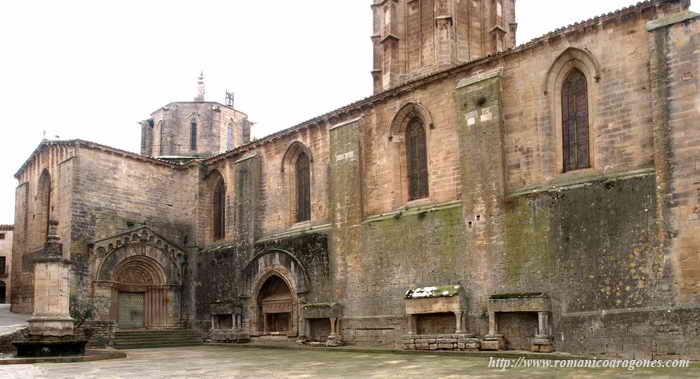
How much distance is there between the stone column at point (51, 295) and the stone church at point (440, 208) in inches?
41.8

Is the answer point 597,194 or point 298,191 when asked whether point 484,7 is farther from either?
point 597,194

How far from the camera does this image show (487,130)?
19.4 m

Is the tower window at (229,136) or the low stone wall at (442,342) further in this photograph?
the tower window at (229,136)

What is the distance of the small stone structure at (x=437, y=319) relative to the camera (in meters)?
19.0

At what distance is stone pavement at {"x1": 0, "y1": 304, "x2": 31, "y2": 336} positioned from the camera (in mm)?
22148

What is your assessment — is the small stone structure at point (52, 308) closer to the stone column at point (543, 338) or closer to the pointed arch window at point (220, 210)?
the pointed arch window at point (220, 210)

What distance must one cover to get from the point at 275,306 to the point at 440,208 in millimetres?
8303

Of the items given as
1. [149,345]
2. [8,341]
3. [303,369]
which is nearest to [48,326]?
[8,341]

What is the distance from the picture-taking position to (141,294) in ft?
92.9

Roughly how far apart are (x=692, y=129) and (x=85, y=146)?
2090 cm

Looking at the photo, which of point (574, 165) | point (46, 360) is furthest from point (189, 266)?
point (574, 165)

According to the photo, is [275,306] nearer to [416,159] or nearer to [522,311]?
[416,159]

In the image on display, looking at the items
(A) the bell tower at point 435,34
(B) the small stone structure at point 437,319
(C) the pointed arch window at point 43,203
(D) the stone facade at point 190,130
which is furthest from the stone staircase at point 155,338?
(D) the stone facade at point 190,130

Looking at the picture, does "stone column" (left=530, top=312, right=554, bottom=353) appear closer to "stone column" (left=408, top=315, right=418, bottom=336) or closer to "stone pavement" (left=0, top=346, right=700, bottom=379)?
"stone pavement" (left=0, top=346, right=700, bottom=379)
